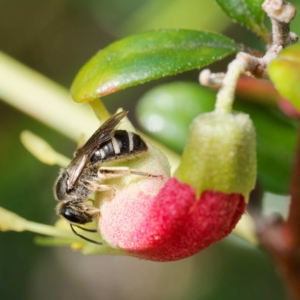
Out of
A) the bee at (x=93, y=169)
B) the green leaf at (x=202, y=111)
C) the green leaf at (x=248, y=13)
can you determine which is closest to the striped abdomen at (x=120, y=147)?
the bee at (x=93, y=169)

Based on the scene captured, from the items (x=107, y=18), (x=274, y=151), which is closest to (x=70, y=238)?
(x=274, y=151)

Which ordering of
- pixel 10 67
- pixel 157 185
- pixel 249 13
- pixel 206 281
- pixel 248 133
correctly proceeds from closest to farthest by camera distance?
pixel 248 133
pixel 157 185
pixel 249 13
pixel 10 67
pixel 206 281

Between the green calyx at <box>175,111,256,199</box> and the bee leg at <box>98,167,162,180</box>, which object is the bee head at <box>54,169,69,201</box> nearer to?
the bee leg at <box>98,167,162,180</box>

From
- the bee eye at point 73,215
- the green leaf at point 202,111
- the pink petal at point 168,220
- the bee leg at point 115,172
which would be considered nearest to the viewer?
the pink petal at point 168,220

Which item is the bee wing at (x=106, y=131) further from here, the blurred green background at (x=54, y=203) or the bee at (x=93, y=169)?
the blurred green background at (x=54, y=203)

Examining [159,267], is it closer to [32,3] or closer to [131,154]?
[32,3]
